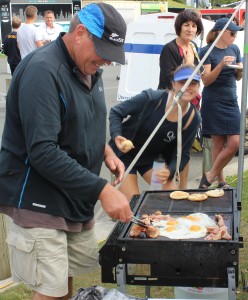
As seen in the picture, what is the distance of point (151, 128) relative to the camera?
387 centimetres

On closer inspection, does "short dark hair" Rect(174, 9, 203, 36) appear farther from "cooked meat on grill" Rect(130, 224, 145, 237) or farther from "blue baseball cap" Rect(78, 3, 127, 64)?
"cooked meat on grill" Rect(130, 224, 145, 237)

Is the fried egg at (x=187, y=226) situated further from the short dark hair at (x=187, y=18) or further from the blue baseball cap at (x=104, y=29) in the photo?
the short dark hair at (x=187, y=18)

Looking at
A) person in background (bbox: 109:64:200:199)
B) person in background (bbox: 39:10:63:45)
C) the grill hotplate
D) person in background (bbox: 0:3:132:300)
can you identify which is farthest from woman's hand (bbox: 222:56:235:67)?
person in background (bbox: 39:10:63:45)

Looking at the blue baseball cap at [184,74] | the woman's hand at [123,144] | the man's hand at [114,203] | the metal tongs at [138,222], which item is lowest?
the metal tongs at [138,222]

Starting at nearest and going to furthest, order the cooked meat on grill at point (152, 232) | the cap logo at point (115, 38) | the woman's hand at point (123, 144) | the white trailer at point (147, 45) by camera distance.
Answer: the cap logo at point (115, 38) → the cooked meat on grill at point (152, 232) → the woman's hand at point (123, 144) → the white trailer at point (147, 45)

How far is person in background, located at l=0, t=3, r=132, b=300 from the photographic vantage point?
2254mm

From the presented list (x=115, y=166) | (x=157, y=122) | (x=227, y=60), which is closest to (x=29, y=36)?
(x=227, y=60)

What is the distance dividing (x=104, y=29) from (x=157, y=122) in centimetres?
161

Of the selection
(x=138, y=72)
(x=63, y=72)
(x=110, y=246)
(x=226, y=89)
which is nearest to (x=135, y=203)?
(x=110, y=246)

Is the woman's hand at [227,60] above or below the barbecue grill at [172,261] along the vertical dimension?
above

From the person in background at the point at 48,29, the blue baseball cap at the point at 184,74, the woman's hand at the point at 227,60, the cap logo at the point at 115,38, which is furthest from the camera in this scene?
the person in background at the point at 48,29

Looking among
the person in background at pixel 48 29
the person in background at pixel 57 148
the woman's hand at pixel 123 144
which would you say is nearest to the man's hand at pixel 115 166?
the person in background at pixel 57 148

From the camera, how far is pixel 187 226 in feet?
8.64

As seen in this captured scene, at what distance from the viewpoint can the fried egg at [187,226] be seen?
99.0 inches
